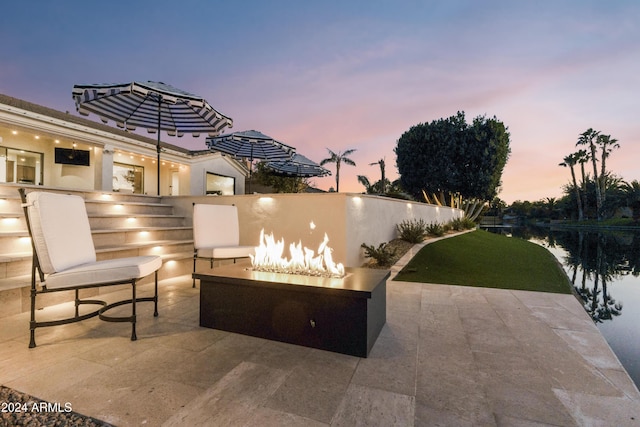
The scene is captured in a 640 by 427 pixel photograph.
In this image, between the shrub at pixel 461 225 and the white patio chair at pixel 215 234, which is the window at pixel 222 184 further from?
the shrub at pixel 461 225

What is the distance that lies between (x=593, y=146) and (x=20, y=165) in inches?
1979

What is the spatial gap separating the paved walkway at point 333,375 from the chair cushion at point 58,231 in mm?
739

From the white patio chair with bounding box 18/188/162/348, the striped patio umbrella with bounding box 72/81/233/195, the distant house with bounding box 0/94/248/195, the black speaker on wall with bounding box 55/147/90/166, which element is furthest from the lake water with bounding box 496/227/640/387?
the black speaker on wall with bounding box 55/147/90/166

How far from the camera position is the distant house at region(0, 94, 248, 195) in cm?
908

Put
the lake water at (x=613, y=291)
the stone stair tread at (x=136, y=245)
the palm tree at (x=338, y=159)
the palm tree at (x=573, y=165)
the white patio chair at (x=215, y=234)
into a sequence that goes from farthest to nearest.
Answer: the palm tree at (x=573, y=165) → the palm tree at (x=338, y=159) → the white patio chair at (x=215, y=234) → the stone stair tread at (x=136, y=245) → the lake water at (x=613, y=291)

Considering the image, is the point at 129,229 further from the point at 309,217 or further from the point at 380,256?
the point at 380,256

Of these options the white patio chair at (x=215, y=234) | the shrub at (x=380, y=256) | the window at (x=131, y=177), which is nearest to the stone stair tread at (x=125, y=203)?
the white patio chair at (x=215, y=234)

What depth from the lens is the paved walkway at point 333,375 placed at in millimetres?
1543

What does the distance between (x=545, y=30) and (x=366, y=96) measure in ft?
20.7

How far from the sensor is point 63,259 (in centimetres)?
252

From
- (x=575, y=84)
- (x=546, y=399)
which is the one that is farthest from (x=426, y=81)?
(x=546, y=399)

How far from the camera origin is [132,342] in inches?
97.7

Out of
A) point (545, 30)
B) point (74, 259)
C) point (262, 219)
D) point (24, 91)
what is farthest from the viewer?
point (24, 91)

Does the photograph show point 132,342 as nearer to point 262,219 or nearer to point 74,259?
point 74,259
